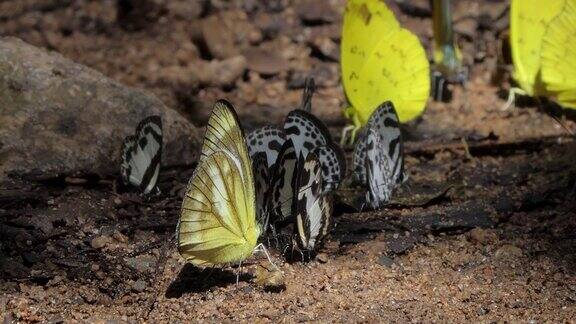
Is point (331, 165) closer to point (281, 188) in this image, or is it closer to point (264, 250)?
point (281, 188)

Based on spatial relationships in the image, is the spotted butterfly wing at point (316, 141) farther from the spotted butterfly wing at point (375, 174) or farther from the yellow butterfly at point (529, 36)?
the yellow butterfly at point (529, 36)

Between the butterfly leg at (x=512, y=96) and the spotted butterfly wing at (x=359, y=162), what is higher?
the butterfly leg at (x=512, y=96)

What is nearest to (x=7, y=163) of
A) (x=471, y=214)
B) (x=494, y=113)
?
(x=471, y=214)

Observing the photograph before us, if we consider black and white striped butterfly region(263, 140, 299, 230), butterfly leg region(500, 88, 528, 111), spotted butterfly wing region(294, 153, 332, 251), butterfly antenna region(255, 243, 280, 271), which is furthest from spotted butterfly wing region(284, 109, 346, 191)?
butterfly leg region(500, 88, 528, 111)

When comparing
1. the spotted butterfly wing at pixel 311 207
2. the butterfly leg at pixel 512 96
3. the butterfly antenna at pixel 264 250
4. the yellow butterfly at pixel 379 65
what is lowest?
the butterfly antenna at pixel 264 250

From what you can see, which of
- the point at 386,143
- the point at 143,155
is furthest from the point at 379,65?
the point at 143,155

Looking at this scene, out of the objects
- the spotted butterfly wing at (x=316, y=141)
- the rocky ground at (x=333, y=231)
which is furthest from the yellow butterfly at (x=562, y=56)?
the spotted butterfly wing at (x=316, y=141)

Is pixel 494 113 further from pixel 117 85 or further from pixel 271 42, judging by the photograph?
pixel 117 85
